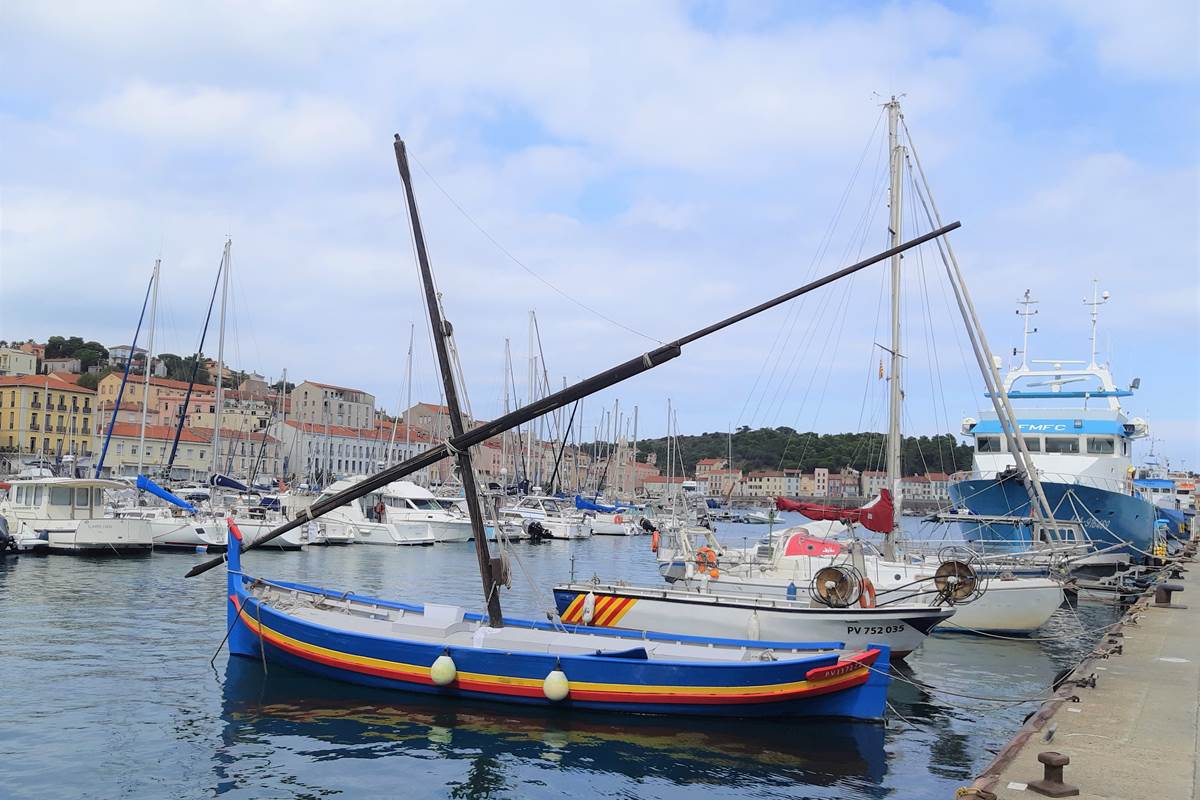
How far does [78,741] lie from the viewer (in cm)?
1398

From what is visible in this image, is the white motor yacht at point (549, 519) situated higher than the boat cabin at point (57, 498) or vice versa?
the boat cabin at point (57, 498)

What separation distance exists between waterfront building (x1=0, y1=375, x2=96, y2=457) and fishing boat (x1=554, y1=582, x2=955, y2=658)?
346 feet

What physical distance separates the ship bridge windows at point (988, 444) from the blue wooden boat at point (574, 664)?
95.2 feet

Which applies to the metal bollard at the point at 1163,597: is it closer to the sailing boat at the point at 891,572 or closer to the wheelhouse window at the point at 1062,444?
the sailing boat at the point at 891,572

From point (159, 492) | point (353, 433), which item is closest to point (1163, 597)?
point (159, 492)

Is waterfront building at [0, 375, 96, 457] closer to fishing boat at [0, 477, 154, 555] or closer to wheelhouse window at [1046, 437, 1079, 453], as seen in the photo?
fishing boat at [0, 477, 154, 555]

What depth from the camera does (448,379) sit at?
1661 cm

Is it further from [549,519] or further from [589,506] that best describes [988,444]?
[589,506]

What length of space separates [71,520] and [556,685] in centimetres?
3287

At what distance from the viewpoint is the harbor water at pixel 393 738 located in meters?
12.6

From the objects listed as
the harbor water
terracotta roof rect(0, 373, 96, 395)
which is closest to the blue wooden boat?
the harbor water

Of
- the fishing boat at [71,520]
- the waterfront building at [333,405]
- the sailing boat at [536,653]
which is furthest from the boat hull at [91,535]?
the waterfront building at [333,405]

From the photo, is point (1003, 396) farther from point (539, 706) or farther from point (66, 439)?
point (66, 439)

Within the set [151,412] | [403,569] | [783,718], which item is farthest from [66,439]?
[783,718]
